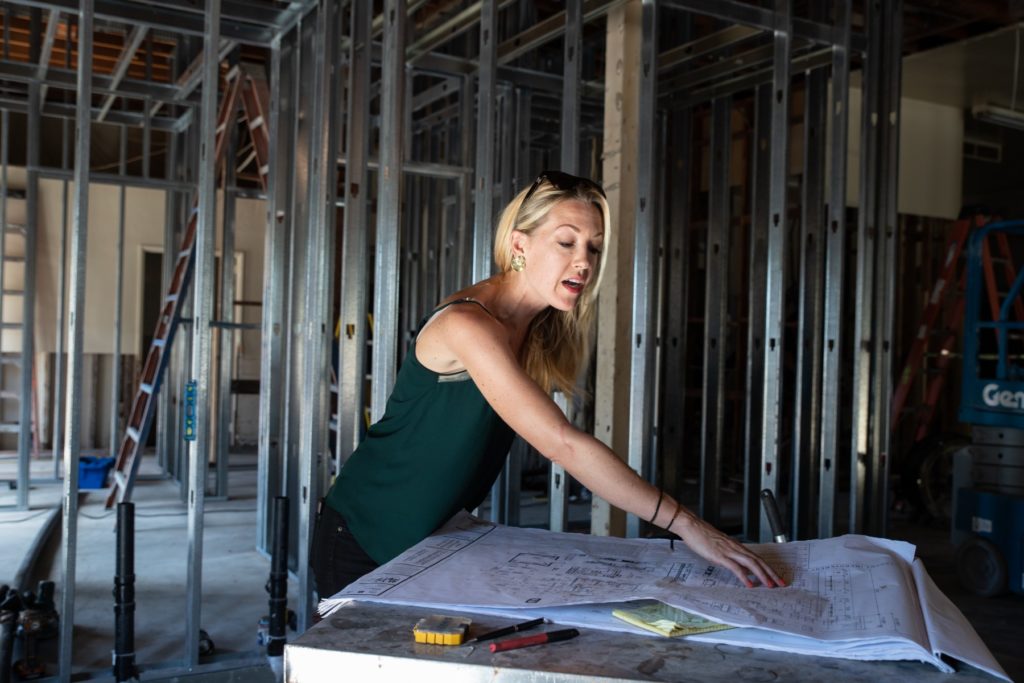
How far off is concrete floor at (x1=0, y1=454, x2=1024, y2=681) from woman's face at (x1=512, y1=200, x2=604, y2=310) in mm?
2462

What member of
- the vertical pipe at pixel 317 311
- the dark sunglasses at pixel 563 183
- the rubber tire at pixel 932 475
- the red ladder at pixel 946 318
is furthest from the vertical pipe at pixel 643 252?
the rubber tire at pixel 932 475

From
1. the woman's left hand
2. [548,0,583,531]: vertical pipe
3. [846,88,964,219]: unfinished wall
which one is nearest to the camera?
the woman's left hand

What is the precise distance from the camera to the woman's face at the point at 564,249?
1.55 m

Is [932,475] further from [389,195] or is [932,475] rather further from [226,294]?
[226,294]

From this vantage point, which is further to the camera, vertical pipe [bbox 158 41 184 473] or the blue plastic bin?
vertical pipe [bbox 158 41 184 473]

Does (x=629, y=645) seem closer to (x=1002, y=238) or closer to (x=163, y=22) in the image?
(x=163, y=22)

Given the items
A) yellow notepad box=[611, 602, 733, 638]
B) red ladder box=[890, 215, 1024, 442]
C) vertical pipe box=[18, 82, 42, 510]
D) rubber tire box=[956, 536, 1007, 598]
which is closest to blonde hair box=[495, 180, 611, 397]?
yellow notepad box=[611, 602, 733, 638]

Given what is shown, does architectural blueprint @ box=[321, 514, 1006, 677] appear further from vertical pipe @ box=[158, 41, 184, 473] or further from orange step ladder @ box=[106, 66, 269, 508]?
vertical pipe @ box=[158, 41, 184, 473]

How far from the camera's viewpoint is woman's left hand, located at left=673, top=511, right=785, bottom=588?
1.28 meters

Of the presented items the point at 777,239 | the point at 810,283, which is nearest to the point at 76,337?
the point at 777,239

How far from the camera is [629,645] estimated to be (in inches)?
41.8

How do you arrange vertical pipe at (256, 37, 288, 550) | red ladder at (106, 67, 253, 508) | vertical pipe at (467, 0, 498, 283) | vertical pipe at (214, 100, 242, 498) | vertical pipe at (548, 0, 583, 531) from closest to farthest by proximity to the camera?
vertical pipe at (467, 0, 498, 283), vertical pipe at (548, 0, 583, 531), vertical pipe at (256, 37, 288, 550), red ladder at (106, 67, 253, 508), vertical pipe at (214, 100, 242, 498)

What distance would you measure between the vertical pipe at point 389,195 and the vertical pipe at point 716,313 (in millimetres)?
3351

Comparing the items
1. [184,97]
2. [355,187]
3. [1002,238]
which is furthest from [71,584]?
[1002,238]
